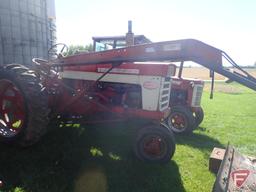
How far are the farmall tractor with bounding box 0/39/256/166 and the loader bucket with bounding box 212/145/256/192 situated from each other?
98cm

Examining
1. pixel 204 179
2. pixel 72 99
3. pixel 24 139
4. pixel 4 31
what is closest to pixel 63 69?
pixel 72 99

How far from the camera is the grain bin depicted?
10.4 metres

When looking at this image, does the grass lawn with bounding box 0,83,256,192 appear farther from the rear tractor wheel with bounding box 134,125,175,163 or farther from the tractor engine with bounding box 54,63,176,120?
the tractor engine with bounding box 54,63,176,120

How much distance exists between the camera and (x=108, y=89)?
208 inches

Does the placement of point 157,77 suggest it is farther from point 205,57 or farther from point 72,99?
point 72,99

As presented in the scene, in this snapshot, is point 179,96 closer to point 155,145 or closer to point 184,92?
point 184,92

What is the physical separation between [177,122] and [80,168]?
Answer: 3.36 metres

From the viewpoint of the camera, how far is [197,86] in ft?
→ 24.6

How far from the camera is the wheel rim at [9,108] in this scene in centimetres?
475

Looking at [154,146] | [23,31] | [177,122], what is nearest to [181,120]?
[177,122]

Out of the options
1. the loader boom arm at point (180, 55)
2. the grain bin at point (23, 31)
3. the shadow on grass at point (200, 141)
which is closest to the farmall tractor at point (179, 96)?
the shadow on grass at point (200, 141)

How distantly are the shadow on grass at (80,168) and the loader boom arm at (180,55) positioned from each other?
1499 millimetres

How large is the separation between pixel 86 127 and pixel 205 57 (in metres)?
3.11

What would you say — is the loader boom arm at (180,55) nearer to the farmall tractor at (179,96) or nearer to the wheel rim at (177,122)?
the farmall tractor at (179,96)
